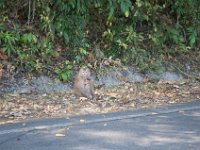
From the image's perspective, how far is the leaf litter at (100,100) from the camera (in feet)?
22.7

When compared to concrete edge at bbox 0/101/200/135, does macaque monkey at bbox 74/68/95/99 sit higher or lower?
higher

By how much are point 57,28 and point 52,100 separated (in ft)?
6.74

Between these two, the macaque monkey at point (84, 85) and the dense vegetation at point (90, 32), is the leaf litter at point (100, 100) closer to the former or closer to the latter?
the macaque monkey at point (84, 85)

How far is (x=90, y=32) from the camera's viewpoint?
998 centimetres

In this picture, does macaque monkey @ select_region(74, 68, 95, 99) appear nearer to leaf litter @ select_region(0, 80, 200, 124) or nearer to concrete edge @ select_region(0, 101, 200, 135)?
leaf litter @ select_region(0, 80, 200, 124)

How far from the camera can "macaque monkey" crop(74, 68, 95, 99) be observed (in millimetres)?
7973

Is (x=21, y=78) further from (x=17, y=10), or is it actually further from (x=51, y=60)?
(x=17, y=10)

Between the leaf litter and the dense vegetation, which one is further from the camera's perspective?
the dense vegetation

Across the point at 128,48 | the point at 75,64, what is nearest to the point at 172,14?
the point at 128,48

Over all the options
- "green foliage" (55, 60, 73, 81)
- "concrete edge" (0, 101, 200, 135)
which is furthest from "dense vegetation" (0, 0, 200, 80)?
"concrete edge" (0, 101, 200, 135)

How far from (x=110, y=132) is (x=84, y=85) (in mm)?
2226

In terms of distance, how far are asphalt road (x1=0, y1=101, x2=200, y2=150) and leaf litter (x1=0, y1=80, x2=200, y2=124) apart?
1.47ft

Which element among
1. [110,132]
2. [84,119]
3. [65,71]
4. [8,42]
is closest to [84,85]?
[65,71]

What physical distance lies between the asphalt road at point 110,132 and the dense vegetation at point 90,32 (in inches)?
83.3
